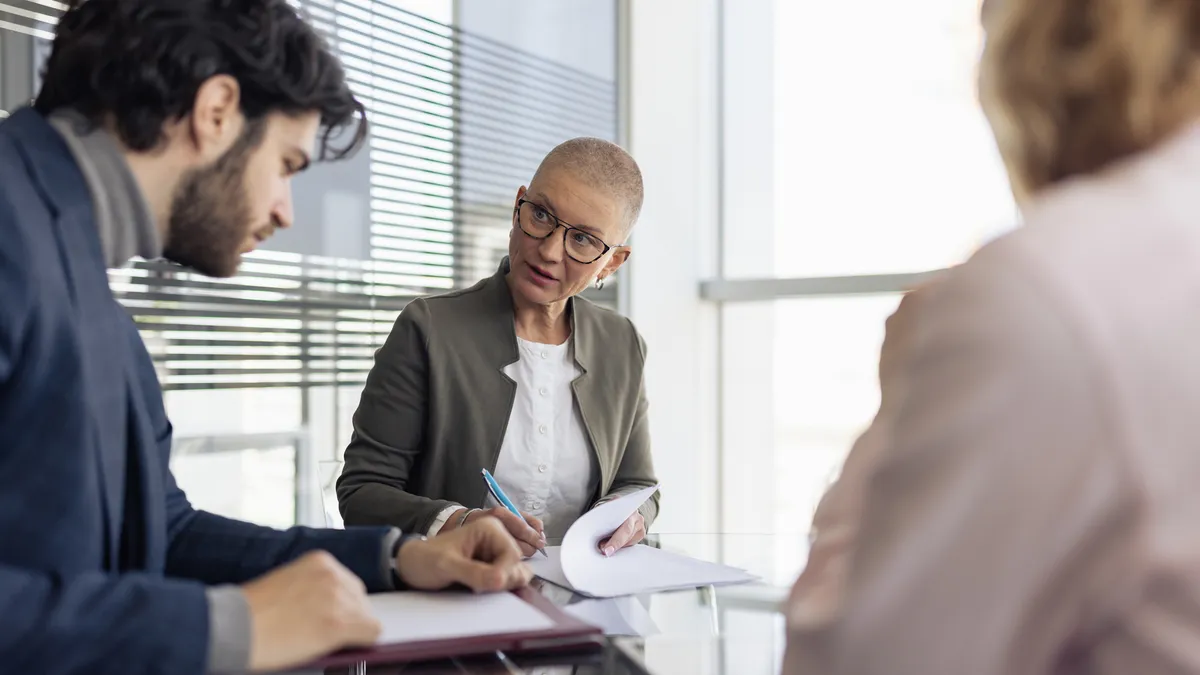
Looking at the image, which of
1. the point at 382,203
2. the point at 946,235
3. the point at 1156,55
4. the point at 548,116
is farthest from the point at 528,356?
the point at 946,235

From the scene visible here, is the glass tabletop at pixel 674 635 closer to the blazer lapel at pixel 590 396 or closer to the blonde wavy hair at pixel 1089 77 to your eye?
the blonde wavy hair at pixel 1089 77

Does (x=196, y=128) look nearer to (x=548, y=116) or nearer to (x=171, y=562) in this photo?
(x=171, y=562)

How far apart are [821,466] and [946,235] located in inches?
45.0

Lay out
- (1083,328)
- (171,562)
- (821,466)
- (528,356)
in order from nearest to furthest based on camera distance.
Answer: (1083,328) → (171,562) → (528,356) → (821,466)

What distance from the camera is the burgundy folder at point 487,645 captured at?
946 millimetres

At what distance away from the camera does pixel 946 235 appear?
3908mm

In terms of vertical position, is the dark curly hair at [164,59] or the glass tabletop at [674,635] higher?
the dark curly hair at [164,59]

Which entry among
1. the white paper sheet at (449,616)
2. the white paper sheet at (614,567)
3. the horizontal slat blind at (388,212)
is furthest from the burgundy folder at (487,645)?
the horizontal slat blind at (388,212)

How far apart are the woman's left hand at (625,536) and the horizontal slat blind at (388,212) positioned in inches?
65.7

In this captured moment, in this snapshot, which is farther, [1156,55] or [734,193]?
[734,193]

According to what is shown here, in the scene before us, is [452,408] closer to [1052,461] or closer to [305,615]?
[305,615]

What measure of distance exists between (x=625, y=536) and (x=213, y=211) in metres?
0.82

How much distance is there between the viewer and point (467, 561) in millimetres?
1228

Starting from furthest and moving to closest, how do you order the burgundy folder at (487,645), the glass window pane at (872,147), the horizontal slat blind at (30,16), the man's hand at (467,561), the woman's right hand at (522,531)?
the glass window pane at (872,147) < the horizontal slat blind at (30,16) < the woman's right hand at (522,531) < the man's hand at (467,561) < the burgundy folder at (487,645)
